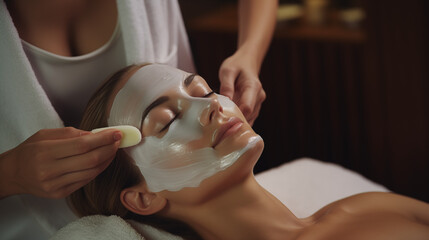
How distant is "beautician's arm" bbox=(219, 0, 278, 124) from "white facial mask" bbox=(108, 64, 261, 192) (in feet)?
0.34

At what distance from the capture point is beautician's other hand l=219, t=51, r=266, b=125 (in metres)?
1.06

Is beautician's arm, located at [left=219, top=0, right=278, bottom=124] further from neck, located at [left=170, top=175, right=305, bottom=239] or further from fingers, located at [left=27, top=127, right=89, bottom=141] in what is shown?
fingers, located at [left=27, top=127, right=89, bottom=141]

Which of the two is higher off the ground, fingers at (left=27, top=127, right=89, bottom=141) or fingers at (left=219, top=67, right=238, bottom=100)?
fingers at (left=27, top=127, right=89, bottom=141)

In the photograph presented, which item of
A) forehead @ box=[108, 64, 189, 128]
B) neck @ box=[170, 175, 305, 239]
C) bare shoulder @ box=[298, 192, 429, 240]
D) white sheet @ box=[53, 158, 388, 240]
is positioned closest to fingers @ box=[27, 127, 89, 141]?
forehead @ box=[108, 64, 189, 128]

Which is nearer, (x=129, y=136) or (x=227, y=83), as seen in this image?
(x=129, y=136)

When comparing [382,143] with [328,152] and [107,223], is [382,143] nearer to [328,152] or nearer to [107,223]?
[328,152]

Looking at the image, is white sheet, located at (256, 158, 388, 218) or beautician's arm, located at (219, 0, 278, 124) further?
white sheet, located at (256, 158, 388, 218)

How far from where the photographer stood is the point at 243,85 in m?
1.10

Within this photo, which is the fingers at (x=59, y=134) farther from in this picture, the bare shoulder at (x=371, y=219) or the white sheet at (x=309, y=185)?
the white sheet at (x=309, y=185)

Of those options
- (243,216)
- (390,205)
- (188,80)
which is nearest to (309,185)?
(390,205)

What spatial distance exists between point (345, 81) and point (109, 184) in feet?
4.14

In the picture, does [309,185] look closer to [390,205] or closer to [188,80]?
[390,205]

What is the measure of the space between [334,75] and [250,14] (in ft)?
2.73

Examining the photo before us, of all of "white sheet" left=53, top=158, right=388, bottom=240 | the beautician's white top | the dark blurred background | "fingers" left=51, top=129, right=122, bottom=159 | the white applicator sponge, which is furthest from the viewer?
the dark blurred background
